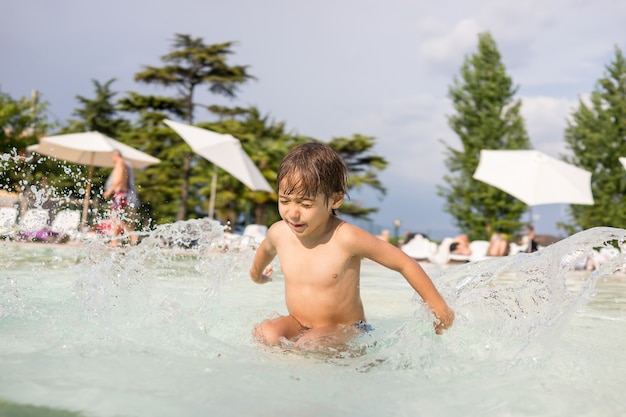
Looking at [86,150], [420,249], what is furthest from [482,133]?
[86,150]

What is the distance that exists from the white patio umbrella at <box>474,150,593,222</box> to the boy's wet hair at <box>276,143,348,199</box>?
10.9 m

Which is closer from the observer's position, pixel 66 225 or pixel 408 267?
pixel 408 267

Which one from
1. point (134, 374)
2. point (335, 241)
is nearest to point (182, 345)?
point (134, 374)

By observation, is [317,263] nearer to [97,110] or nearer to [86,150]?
[86,150]

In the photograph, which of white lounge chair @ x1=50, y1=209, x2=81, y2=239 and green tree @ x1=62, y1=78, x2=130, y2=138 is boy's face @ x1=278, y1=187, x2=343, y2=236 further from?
green tree @ x1=62, y1=78, x2=130, y2=138

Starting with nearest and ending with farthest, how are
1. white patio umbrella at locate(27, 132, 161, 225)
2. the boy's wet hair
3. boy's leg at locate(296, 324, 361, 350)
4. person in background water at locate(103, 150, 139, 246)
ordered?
the boy's wet hair → boy's leg at locate(296, 324, 361, 350) → person in background water at locate(103, 150, 139, 246) → white patio umbrella at locate(27, 132, 161, 225)

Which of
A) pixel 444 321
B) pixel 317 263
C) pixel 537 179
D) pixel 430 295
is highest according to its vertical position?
pixel 537 179

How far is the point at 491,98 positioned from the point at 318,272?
22.9 metres

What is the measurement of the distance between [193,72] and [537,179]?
17313 millimetres

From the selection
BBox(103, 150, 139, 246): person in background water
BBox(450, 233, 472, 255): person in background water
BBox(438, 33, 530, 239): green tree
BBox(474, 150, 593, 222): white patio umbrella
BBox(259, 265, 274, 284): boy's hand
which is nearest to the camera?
BBox(259, 265, 274, 284): boy's hand

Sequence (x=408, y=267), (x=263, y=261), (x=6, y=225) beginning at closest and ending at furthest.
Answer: (x=408, y=267)
(x=263, y=261)
(x=6, y=225)

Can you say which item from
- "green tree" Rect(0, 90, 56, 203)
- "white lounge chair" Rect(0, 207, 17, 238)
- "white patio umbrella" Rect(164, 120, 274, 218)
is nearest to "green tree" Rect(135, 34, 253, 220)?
"green tree" Rect(0, 90, 56, 203)

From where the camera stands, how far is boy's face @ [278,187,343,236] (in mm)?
2674

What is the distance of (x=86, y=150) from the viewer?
1456cm
